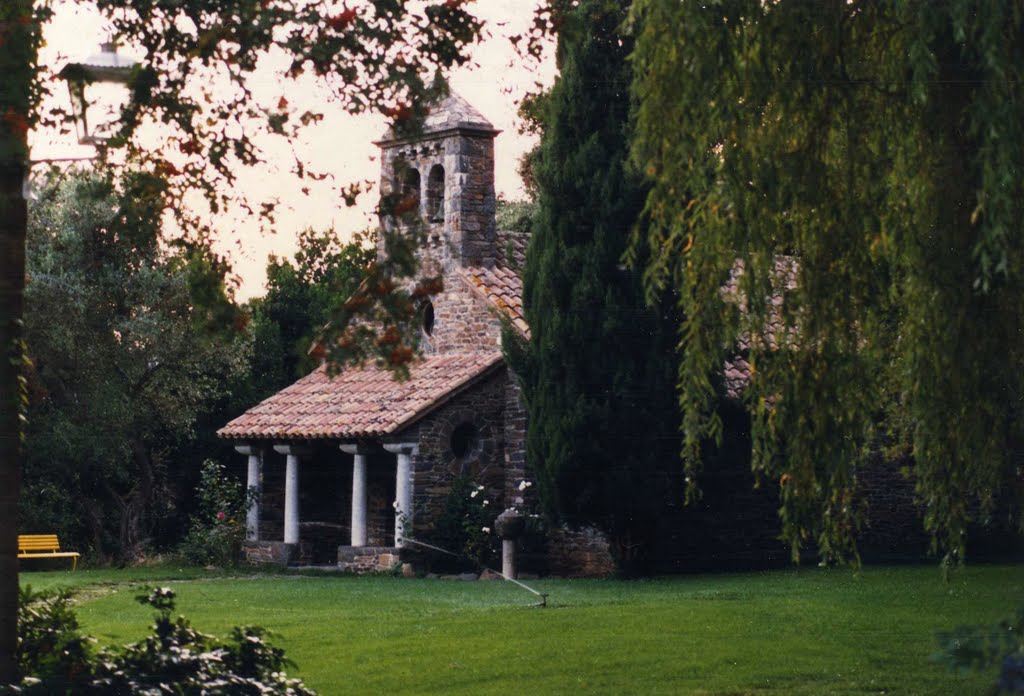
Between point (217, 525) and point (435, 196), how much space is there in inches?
265

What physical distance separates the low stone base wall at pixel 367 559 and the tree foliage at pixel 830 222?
14.5 meters

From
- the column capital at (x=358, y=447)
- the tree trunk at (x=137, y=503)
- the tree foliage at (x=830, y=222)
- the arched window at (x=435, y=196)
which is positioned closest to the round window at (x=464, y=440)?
the column capital at (x=358, y=447)

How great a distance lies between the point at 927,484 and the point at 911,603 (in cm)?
804

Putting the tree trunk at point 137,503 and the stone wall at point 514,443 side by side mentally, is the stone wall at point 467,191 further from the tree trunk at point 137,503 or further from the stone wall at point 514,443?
the tree trunk at point 137,503

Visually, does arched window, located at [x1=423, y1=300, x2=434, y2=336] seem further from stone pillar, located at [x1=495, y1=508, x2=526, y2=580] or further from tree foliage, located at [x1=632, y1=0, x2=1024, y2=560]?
tree foliage, located at [x1=632, y1=0, x2=1024, y2=560]

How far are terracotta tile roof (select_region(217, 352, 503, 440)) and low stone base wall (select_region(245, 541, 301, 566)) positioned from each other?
178cm

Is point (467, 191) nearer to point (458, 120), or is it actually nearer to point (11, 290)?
point (458, 120)

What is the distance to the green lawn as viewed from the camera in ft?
39.5

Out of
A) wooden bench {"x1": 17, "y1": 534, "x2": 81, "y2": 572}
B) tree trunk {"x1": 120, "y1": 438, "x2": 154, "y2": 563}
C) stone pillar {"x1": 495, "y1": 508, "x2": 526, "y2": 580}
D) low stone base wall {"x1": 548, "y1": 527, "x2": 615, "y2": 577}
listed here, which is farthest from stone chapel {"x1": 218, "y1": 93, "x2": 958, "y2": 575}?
wooden bench {"x1": 17, "y1": 534, "x2": 81, "y2": 572}

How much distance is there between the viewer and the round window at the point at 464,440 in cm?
2416

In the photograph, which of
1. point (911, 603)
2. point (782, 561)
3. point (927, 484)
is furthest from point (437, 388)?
point (927, 484)

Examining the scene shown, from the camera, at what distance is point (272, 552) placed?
25750 millimetres

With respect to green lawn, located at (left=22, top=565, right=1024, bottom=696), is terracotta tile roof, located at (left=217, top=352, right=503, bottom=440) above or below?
above

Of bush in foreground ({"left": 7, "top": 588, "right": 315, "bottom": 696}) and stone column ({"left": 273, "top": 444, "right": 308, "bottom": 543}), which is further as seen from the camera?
stone column ({"left": 273, "top": 444, "right": 308, "bottom": 543})
